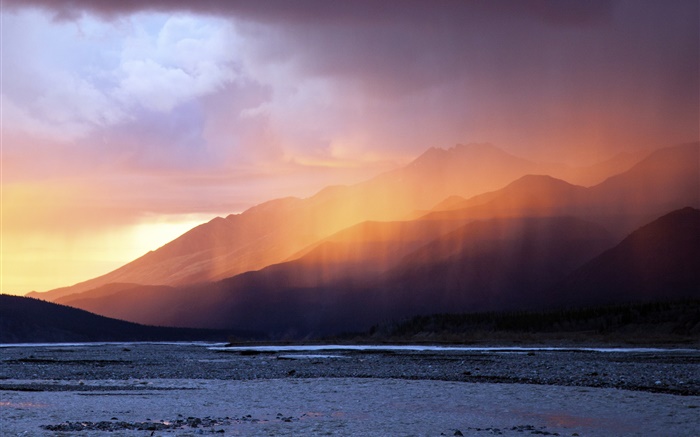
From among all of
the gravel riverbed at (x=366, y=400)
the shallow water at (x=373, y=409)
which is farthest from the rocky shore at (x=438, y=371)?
the shallow water at (x=373, y=409)

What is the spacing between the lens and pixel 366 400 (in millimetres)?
29438

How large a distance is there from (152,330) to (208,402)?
175m

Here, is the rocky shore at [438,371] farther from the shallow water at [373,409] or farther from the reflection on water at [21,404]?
the reflection on water at [21,404]

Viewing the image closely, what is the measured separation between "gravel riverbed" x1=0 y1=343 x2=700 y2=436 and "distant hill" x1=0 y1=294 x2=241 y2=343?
112m

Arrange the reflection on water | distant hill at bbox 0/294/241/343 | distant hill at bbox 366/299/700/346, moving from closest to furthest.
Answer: the reflection on water, distant hill at bbox 366/299/700/346, distant hill at bbox 0/294/241/343

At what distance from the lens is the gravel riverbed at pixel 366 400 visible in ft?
76.2

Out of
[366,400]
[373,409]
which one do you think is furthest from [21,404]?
[373,409]

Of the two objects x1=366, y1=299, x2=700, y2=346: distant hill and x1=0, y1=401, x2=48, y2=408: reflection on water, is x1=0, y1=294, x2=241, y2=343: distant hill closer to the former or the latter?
x1=366, y1=299, x2=700, y2=346: distant hill

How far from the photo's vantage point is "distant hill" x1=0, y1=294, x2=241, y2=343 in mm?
149750

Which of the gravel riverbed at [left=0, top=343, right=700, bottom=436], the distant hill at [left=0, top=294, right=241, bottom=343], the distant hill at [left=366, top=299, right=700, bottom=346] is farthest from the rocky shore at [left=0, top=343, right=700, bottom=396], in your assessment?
the distant hill at [left=0, top=294, right=241, bottom=343]

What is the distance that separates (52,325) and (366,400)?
141165 mm

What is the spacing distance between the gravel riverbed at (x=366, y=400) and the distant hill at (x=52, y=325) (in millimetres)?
111650

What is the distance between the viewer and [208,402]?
1140 inches

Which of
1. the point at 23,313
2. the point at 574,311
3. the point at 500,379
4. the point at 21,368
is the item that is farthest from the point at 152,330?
the point at 500,379
